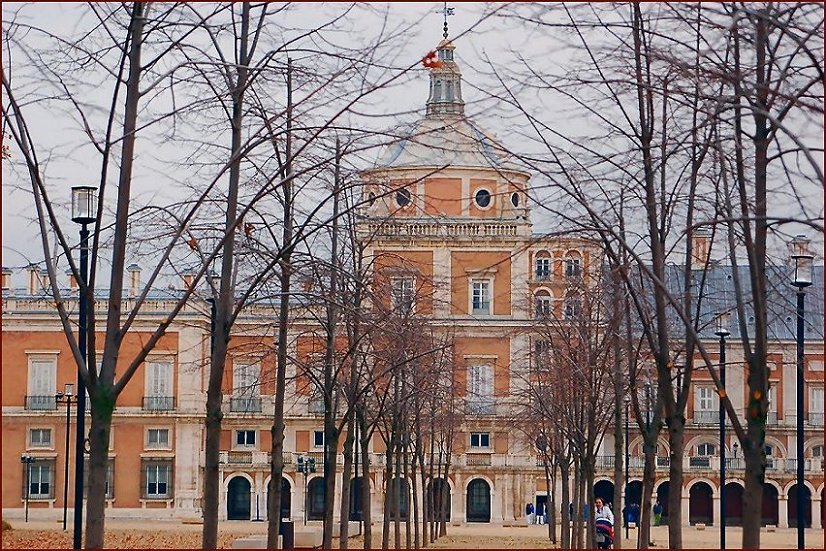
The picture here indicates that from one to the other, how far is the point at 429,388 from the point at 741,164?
19.9 m

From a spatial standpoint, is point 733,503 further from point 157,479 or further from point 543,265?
point 543,265

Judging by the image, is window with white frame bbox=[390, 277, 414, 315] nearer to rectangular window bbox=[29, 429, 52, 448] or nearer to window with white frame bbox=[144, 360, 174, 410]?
window with white frame bbox=[144, 360, 174, 410]

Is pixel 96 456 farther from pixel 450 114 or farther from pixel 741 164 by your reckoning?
pixel 741 164

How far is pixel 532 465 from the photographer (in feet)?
236

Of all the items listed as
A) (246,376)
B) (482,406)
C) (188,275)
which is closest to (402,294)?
(188,275)

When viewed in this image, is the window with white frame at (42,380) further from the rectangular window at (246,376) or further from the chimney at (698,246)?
the chimney at (698,246)

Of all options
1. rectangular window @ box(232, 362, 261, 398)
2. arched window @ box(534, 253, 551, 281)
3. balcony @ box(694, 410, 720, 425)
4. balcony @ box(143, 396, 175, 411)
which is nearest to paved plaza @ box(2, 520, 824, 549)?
rectangular window @ box(232, 362, 261, 398)

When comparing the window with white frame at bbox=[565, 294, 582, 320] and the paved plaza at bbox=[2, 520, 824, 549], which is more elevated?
the window with white frame at bbox=[565, 294, 582, 320]

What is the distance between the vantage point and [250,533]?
51.0 meters

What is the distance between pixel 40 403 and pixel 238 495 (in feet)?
34.3

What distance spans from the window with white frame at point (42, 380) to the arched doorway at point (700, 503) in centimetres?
3133

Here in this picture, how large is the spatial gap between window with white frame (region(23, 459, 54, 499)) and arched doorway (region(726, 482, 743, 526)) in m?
32.3

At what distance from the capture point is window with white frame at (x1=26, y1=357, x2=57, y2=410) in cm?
6956

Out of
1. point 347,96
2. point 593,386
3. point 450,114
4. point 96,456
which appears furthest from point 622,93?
point 593,386
